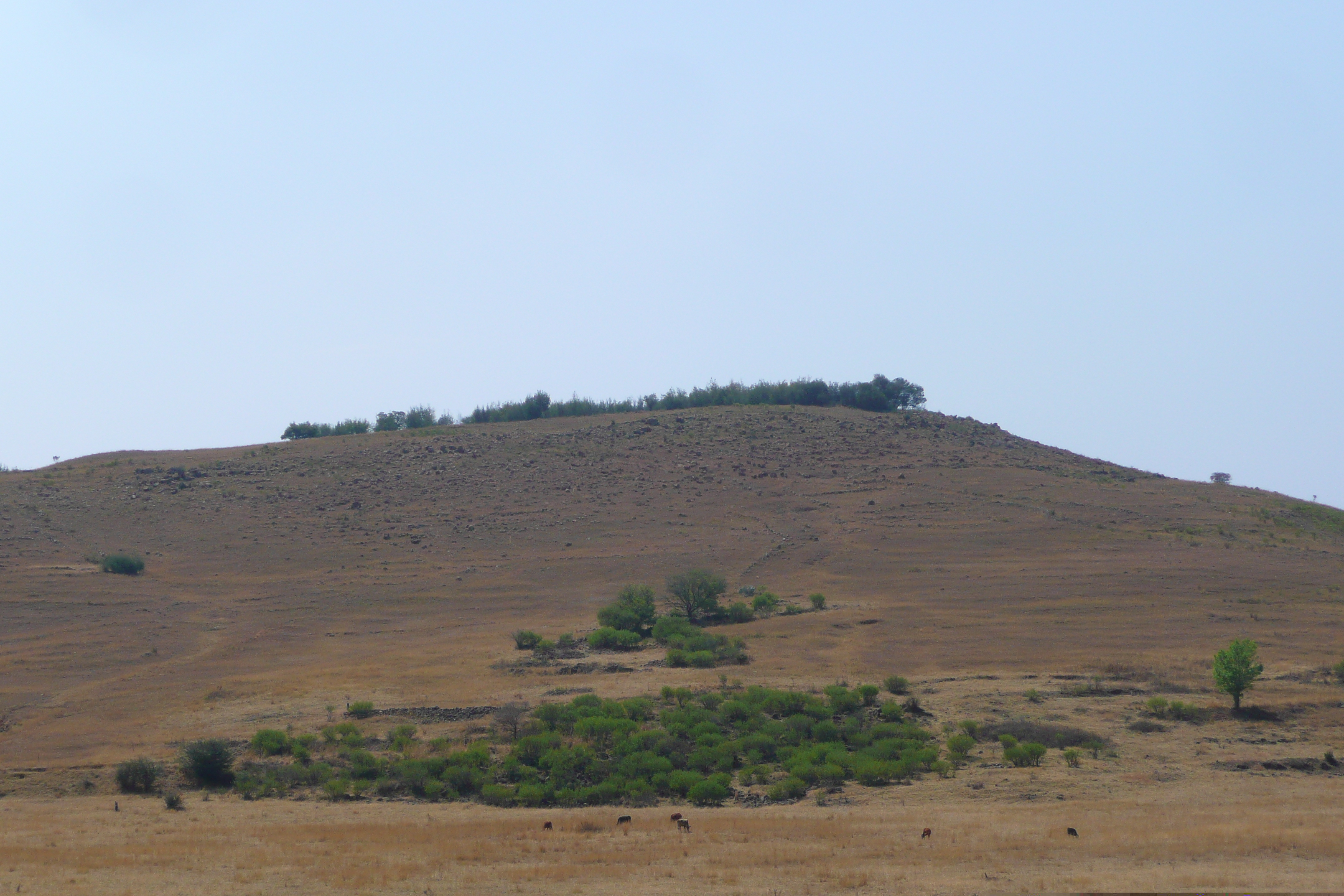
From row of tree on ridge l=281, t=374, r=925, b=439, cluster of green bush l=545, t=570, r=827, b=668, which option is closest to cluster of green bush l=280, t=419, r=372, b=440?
row of tree on ridge l=281, t=374, r=925, b=439

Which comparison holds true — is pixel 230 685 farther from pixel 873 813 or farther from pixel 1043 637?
pixel 1043 637

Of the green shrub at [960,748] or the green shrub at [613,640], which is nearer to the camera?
the green shrub at [960,748]

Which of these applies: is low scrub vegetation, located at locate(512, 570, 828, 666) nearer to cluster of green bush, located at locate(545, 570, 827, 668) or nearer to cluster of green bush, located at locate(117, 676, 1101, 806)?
cluster of green bush, located at locate(545, 570, 827, 668)

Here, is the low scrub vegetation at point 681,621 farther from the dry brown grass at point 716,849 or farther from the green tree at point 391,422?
the green tree at point 391,422

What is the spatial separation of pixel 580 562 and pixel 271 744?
75.5 ft

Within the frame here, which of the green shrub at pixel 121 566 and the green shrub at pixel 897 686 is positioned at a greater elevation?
the green shrub at pixel 121 566

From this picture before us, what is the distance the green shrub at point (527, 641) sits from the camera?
37.2 meters

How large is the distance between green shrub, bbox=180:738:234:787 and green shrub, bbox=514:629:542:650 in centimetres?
1252

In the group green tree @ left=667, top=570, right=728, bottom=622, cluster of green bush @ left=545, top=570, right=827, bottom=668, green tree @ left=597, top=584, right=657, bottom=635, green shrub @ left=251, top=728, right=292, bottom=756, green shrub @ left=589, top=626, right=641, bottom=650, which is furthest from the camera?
green tree @ left=667, top=570, right=728, bottom=622

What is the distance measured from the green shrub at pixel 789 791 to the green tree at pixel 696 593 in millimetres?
17416

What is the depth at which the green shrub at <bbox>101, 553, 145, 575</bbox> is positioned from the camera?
150 ft

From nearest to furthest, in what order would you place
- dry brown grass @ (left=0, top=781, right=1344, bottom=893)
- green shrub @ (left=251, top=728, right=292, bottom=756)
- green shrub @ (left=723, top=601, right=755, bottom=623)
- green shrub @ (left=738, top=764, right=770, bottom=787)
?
dry brown grass @ (left=0, top=781, right=1344, bottom=893)
green shrub @ (left=738, top=764, right=770, bottom=787)
green shrub @ (left=251, top=728, right=292, bottom=756)
green shrub @ (left=723, top=601, right=755, bottom=623)

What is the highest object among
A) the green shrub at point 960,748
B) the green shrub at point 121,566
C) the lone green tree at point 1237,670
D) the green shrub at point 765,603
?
the green shrub at point 121,566

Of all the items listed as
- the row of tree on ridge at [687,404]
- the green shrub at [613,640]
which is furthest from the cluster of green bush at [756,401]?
the green shrub at [613,640]
